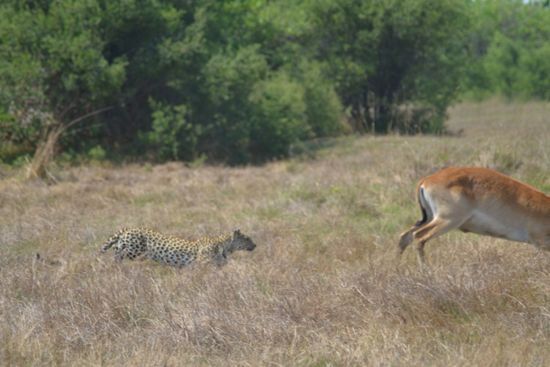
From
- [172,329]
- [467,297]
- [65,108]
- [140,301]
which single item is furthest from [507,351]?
[65,108]

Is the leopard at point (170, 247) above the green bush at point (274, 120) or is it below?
above

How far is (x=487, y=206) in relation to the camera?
9.55 m

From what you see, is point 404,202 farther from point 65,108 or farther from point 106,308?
point 65,108

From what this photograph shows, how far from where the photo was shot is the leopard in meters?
10.0

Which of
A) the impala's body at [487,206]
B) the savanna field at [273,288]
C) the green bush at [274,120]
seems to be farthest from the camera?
the green bush at [274,120]

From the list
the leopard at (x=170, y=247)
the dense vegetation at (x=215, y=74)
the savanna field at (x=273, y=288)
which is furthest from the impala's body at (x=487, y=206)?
the dense vegetation at (x=215, y=74)

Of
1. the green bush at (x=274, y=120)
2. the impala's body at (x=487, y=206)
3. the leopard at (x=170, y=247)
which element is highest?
the impala's body at (x=487, y=206)

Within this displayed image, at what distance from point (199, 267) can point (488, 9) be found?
1691 inches

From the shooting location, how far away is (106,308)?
7.38m

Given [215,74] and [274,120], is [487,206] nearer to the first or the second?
[215,74]

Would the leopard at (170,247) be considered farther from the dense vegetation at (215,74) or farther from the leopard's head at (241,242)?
the dense vegetation at (215,74)

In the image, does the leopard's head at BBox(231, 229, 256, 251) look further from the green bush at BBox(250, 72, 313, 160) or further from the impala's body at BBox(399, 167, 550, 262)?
the green bush at BBox(250, 72, 313, 160)

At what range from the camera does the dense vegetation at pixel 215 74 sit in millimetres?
18891

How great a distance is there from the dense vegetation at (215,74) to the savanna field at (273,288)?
15.1 feet
